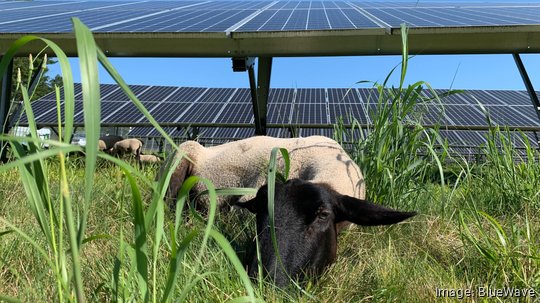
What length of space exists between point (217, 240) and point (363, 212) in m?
1.58

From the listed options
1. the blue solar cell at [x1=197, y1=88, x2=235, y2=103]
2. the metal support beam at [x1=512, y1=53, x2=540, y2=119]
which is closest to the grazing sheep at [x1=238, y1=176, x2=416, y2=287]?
the metal support beam at [x1=512, y1=53, x2=540, y2=119]

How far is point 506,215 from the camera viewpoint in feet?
11.0

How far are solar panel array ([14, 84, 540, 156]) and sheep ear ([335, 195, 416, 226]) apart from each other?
8.71 meters

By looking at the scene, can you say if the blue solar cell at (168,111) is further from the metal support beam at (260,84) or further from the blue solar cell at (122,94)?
the metal support beam at (260,84)

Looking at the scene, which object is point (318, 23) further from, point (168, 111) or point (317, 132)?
point (317, 132)

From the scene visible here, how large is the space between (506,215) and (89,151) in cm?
321

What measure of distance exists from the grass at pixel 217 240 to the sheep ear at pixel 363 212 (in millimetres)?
203

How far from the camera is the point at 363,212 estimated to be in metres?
2.64

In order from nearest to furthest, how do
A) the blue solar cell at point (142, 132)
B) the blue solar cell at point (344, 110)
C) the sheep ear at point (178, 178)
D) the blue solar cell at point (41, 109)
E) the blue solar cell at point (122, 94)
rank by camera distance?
1. the sheep ear at point (178, 178)
2. the blue solar cell at point (344, 110)
3. the blue solar cell at point (41, 109)
4. the blue solar cell at point (122, 94)
5. the blue solar cell at point (142, 132)

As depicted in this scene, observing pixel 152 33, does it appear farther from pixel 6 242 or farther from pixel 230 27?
pixel 6 242

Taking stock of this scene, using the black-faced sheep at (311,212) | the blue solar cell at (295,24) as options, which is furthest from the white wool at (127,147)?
the black-faced sheep at (311,212)

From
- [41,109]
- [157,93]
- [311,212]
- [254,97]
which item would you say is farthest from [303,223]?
[157,93]

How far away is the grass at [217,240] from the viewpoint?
1177 millimetres

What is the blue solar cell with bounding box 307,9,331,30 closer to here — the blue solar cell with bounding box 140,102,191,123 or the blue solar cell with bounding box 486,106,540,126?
the blue solar cell with bounding box 140,102,191,123
